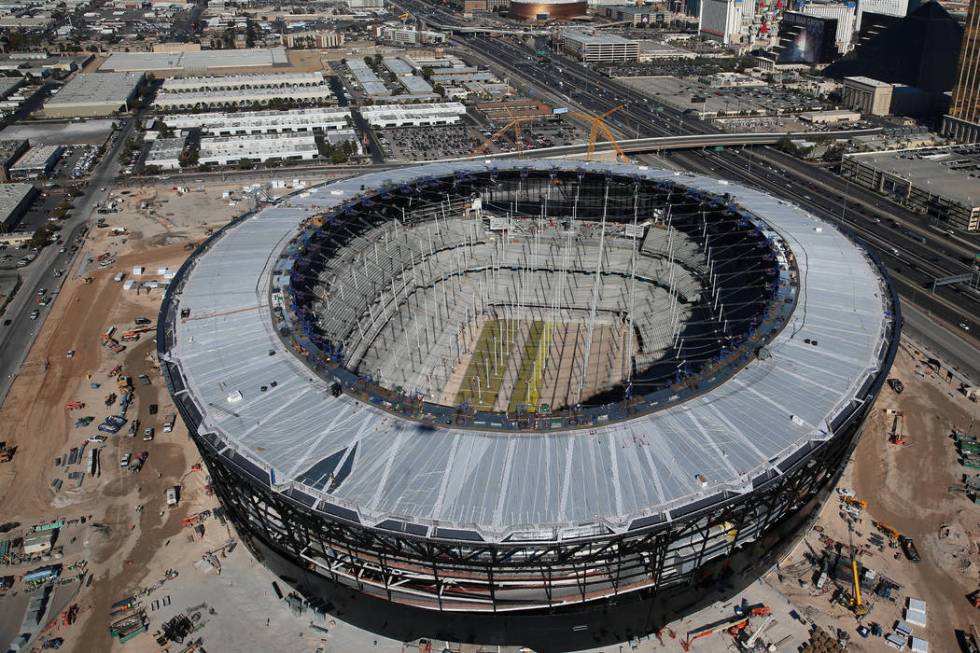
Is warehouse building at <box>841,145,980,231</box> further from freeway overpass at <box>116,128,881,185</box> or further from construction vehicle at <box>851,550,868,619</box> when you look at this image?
construction vehicle at <box>851,550,868,619</box>

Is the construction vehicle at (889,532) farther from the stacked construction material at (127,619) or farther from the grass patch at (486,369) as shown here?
the stacked construction material at (127,619)

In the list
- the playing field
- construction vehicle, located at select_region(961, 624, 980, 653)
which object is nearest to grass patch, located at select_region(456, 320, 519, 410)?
→ the playing field

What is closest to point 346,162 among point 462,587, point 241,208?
point 241,208

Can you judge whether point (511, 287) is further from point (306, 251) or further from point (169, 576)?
point (169, 576)

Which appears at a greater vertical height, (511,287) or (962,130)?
Answer: (962,130)

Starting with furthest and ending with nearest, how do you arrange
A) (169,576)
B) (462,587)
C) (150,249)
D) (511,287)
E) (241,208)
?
(241,208) → (150,249) → (511,287) → (169,576) → (462,587)

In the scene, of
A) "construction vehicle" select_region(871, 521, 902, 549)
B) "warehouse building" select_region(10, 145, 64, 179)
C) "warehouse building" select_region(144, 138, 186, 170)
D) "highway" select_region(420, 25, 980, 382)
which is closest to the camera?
"construction vehicle" select_region(871, 521, 902, 549)
